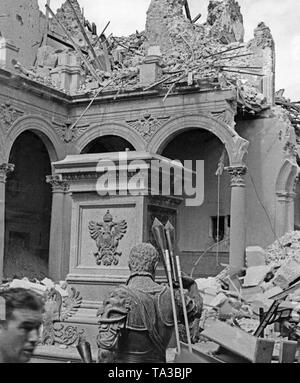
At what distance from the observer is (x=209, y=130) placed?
1748 centimetres

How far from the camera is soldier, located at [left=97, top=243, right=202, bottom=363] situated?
3885 mm

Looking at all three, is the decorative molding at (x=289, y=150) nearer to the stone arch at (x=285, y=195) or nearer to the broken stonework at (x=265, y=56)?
the stone arch at (x=285, y=195)

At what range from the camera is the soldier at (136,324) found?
12.7 feet

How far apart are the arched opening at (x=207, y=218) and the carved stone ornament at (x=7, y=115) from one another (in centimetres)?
458

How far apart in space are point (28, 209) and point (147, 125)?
18.6 feet

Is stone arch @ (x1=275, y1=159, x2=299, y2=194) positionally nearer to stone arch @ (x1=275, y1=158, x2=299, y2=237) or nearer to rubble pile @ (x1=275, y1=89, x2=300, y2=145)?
stone arch @ (x1=275, y1=158, x2=299, y2=237)

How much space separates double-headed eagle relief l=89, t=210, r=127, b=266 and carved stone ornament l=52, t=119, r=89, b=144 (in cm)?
1277

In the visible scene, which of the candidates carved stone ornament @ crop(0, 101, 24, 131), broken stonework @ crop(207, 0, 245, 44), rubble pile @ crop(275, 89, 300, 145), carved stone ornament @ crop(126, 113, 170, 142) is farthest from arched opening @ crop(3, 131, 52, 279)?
broken stonework @ crop(207, 0, 245, 44)

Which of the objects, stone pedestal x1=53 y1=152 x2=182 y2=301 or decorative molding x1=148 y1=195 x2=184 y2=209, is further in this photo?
decorative molding x1=148 y1=195 x2=184 y2=209

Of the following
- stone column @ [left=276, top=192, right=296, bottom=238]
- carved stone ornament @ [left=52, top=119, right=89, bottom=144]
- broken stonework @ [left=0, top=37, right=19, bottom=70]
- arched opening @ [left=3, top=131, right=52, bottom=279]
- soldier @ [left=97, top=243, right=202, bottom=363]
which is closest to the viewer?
soldier @ [left=97, top=243, right=202, bottom=363]

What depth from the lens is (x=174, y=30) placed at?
22766 mm

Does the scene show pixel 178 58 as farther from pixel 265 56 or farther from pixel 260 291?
pixel 260 291

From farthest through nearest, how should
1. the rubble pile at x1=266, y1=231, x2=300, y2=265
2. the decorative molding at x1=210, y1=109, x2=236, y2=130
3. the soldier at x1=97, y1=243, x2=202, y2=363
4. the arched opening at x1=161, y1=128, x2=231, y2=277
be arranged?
the arched opening at x1=161, y1=128, x2=231, y2=277, the decorative molding at x1=210, y1=109, x2=236, y2=130, the rubble pile at x1=266, y1=231, x2=300, y2=265, the soldier at x1=97, y1=243, x2=202, y2=363

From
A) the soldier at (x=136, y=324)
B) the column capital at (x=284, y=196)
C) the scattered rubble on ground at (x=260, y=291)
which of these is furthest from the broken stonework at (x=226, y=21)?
the soldier at (x=136, y=324)
